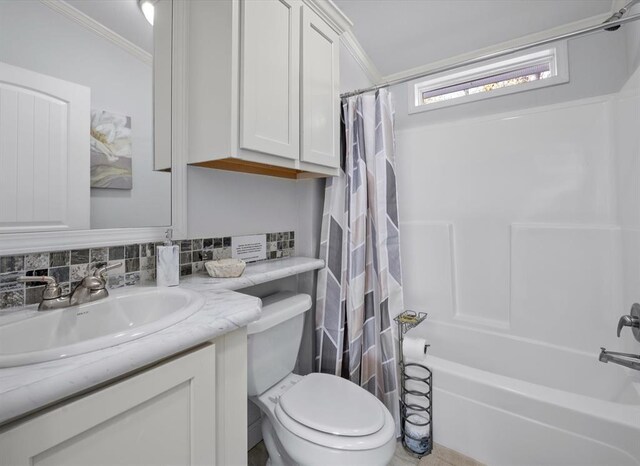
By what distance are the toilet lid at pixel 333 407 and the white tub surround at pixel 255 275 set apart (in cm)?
49

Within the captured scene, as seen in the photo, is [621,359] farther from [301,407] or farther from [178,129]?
[178,129]

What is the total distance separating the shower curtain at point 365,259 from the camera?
5.15ft

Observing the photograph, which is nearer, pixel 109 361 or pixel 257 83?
pixel 109 361

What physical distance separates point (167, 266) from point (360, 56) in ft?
6.18

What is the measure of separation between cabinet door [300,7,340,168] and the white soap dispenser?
2.25ft

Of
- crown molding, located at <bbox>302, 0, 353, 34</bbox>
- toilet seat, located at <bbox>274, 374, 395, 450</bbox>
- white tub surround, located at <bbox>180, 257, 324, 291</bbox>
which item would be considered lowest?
toilet seat, located at <bbox>274, 374, 395, 450</bbox>

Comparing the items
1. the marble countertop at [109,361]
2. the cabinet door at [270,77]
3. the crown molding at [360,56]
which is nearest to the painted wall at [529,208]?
the crown molding at [360,56]

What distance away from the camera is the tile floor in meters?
1.37

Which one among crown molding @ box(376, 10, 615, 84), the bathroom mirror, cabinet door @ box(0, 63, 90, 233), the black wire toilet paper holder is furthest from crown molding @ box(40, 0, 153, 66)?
the black wire toilet paper holder

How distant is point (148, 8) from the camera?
1.12m

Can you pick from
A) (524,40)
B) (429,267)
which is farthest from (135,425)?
(524,40)

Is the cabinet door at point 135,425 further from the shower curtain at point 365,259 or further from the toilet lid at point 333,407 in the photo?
the shower curtain at point 365,259

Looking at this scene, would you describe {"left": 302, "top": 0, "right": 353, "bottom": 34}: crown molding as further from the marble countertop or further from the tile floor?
the tile floor

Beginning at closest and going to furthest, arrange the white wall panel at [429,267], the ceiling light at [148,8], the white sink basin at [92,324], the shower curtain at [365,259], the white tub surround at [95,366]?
1. the white tub surround at [95,366]
2. the white sink basin at [92,324]
3. the ceiling light at [148,8]
4. the shower curtain at [365,259]
5. the white wall panel at [429,267]
